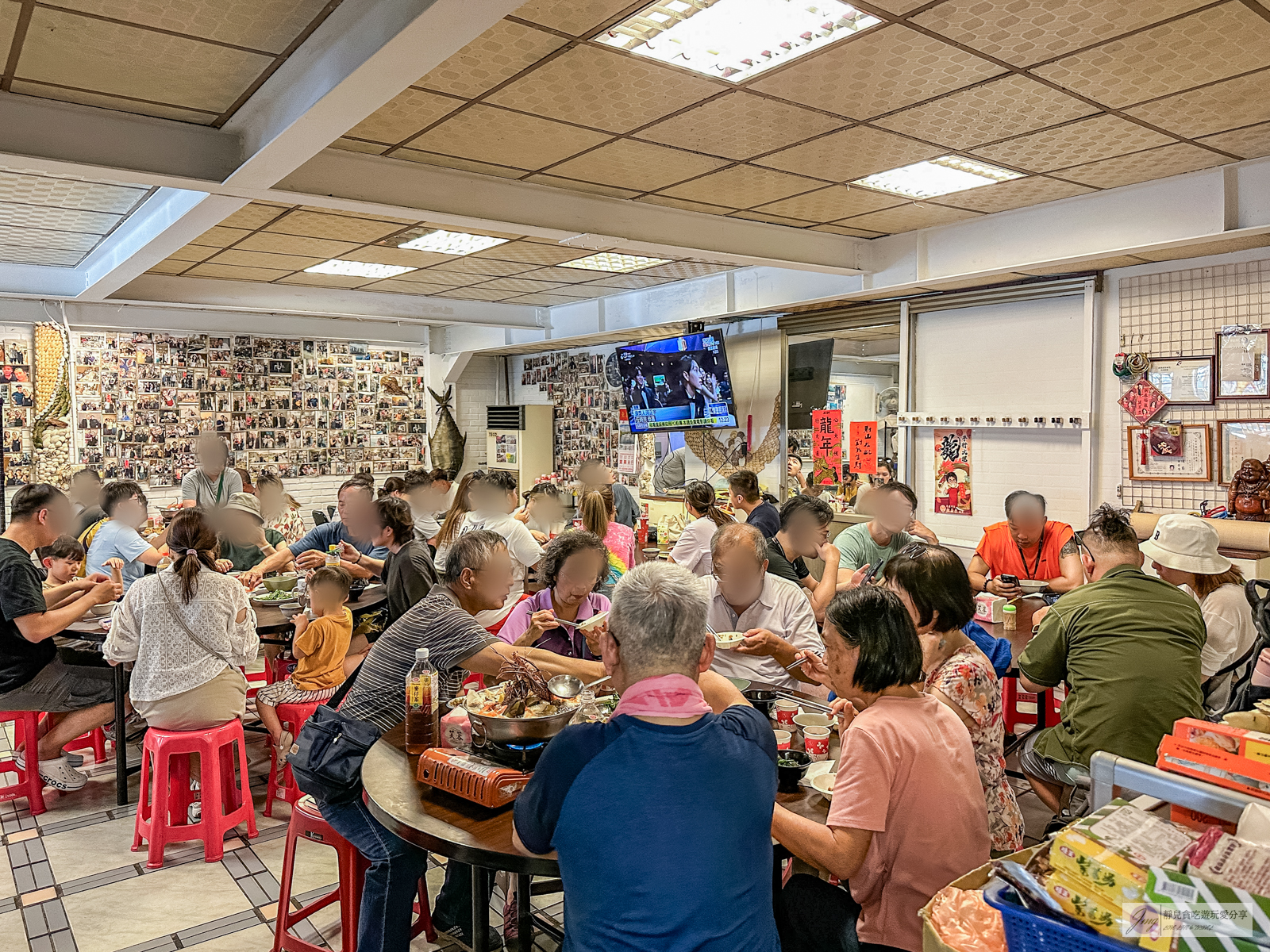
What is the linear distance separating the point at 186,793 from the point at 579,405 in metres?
7.35

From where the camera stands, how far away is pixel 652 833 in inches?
63.5

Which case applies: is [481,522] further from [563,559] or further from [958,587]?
[958,587]

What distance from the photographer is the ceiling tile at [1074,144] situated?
394cm

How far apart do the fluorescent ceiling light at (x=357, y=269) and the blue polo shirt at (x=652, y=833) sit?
6.33m

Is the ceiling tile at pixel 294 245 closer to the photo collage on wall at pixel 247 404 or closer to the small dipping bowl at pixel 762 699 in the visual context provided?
the photo collage on wall at pixel 247 404

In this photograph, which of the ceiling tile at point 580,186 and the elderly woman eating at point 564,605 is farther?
the ceiling tile at point 580,186

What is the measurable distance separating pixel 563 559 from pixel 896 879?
1826 millimetres

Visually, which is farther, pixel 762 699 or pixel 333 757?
pixel 762 699

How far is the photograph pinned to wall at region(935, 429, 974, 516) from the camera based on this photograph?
263 inches

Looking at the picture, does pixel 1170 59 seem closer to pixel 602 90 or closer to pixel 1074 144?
pixel 1074 144

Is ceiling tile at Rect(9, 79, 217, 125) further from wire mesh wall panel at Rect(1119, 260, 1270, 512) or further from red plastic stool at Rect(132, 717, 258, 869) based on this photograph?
wire mesh wall panel at Rect(1119, 260, 1270, 512)

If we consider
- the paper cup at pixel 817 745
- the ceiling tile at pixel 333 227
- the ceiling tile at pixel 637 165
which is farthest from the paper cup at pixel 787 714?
the ceiling tile at pixel 333 227

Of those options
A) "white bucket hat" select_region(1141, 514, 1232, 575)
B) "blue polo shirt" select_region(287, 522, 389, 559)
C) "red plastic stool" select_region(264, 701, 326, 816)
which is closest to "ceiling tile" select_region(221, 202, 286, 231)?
"blue polo shirt" select_region(287, 522, 389, 559)

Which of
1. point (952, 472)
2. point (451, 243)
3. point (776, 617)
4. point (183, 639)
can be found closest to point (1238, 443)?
point (952, 472)
